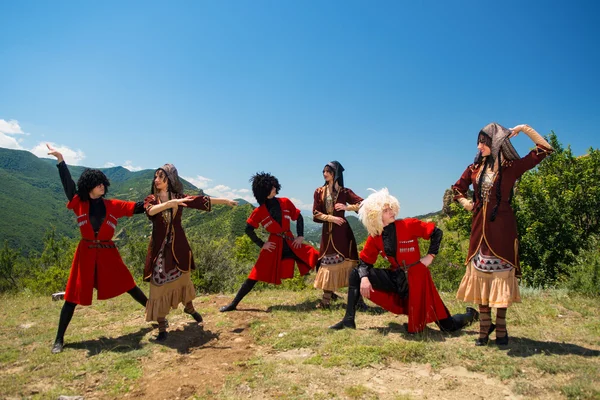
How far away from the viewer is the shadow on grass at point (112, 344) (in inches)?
190

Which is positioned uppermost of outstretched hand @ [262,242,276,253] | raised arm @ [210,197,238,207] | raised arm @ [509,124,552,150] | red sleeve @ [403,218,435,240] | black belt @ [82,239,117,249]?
raised arm @ [509,124,552,150]

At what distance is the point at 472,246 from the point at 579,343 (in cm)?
161

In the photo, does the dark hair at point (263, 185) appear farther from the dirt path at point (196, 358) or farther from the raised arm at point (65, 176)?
the raised arm at point (65, 176)

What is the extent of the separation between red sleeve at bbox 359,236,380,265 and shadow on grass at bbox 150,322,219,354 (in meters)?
2.36

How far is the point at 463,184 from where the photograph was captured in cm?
470

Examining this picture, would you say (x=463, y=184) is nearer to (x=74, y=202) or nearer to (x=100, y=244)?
(x=100, y=244)

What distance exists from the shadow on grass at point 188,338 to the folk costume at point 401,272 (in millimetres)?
1969

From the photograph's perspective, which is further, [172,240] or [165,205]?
[172,240]

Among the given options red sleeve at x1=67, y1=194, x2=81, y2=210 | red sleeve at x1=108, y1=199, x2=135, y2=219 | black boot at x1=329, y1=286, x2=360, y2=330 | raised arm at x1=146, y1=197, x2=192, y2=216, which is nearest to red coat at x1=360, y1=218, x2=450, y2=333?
black boot at x1=329, y1=286, x2=360, y2=330

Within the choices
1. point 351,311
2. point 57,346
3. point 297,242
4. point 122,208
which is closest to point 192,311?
point 57,346

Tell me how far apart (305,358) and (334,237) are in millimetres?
2435

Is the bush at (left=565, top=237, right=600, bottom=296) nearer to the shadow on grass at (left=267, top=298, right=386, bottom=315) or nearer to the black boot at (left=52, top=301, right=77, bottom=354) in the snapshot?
the shadow on grass at (left=267, top=298, right=386, bottom=315)

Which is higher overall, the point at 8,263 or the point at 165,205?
the point at 165,205

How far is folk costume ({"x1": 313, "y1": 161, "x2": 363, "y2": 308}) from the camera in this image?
6.22m
